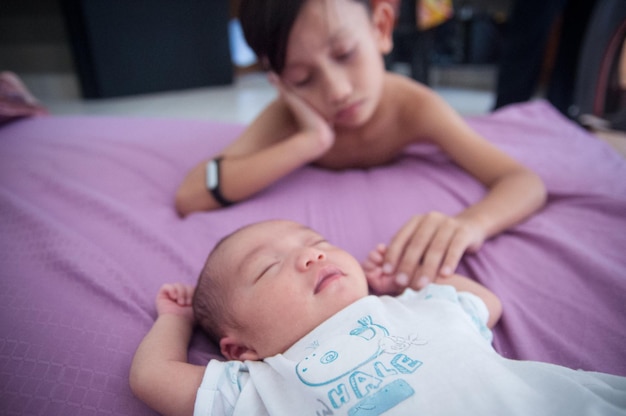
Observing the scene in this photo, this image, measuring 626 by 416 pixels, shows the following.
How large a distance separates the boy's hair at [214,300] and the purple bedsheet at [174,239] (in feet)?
0.13

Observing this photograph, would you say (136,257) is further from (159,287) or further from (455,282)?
(455,282)

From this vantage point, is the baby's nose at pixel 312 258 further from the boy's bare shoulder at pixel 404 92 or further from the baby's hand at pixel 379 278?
the boy's bare shoulder at pixel 404 92

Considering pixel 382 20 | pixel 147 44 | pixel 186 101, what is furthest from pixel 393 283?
pixel 147 44

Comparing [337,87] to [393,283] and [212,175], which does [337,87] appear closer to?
[212,175]

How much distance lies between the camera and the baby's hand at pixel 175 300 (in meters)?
0.67

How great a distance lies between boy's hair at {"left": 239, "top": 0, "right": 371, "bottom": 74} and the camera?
0.93m

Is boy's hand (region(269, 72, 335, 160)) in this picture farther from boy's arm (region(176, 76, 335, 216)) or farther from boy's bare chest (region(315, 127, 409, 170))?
boy's bare chest (region(315, 127, 409, 170))

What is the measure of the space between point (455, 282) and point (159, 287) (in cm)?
50

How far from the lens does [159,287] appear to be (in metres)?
0.76

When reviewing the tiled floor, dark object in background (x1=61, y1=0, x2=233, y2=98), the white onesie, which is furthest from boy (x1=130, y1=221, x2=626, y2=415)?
dark object in background (x1=61, y1=0, x2=233, y2=98)

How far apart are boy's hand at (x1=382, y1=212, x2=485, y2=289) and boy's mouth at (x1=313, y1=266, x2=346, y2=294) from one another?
134mm

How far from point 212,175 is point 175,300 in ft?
1.41

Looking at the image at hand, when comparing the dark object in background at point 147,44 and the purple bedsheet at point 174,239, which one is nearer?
the purple bedsheet at point 174,239

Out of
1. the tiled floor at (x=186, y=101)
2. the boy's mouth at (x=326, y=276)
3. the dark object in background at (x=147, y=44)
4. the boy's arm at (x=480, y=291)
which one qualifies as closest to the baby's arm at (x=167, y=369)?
the boy's mouth at (x=326, y=276)
